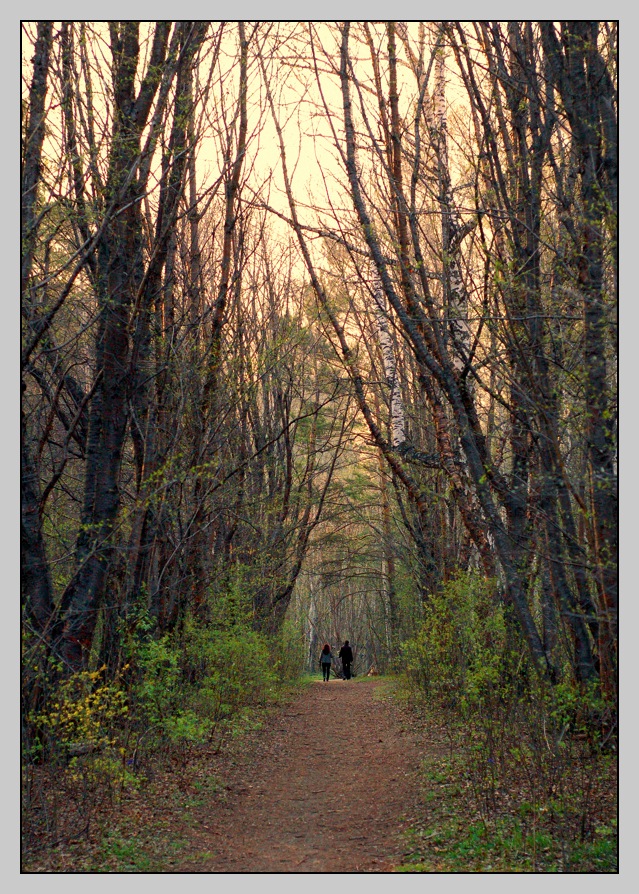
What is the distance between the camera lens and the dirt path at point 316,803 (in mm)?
4750

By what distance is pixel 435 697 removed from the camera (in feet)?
36.3

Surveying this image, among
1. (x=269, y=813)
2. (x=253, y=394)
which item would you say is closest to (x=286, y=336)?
(x=253, y=394)

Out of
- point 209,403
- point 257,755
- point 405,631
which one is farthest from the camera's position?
point 405,631

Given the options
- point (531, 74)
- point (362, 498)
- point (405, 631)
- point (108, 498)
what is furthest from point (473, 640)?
point (362, 498)

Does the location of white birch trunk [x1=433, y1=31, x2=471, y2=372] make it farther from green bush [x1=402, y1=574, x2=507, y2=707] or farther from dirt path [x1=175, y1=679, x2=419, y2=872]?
dirt path [x1=175, y1=679, x2=419, y2=872]

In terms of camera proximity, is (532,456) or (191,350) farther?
(191,350)

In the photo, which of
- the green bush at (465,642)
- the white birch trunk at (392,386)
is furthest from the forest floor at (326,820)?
the white birch trunk at (392,386)

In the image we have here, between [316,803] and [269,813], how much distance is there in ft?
1.80

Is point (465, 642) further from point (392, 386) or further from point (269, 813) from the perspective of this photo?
point (392, 386)

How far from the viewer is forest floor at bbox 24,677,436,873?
4590 millimetres

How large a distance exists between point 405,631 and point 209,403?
33.6 ft

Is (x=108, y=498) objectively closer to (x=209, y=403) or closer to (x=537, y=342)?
(x=209, y=403)

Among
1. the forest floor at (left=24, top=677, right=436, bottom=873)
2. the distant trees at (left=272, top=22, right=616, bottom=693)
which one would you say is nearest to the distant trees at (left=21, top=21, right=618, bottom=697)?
the distant trees at (left=272, top=22, right=616, bottom=693)

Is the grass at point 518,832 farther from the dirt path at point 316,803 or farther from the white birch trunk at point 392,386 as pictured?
the white birch trunk at point 392,386
